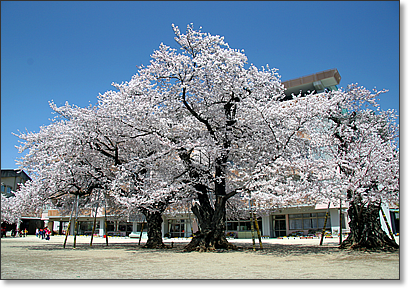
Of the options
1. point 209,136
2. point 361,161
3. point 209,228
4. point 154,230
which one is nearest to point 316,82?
point 209,136

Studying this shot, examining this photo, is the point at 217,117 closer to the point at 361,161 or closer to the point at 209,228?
the point at 209,228

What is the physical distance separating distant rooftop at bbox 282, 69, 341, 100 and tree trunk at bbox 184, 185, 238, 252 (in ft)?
74.0

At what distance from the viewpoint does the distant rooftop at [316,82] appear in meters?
34.4

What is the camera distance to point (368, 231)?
→ 12.5 m

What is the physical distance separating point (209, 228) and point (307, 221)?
20.1 metres

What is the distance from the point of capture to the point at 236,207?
19828 mm

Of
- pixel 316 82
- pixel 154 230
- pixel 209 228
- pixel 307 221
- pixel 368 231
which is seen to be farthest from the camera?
pixel 316 82

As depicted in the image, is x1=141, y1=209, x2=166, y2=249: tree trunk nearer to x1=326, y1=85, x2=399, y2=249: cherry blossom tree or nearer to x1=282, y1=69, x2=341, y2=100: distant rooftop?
x1=326, y1=85, x2=399, y2=249: cherry blossom tree

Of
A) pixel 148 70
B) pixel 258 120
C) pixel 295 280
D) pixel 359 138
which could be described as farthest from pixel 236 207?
pixel 295 280

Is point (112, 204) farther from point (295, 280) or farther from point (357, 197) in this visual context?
point (295, 280)

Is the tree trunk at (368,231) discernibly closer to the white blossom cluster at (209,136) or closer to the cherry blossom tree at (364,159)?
the cherry blossom tree at (364,159)

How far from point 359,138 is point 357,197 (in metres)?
3.06

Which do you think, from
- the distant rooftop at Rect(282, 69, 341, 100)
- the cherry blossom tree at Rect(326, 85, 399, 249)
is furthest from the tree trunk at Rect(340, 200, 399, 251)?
the distant rooftop at Rect(282, 69, 341, 100)

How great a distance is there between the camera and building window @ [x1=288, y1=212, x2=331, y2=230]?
101 ft
